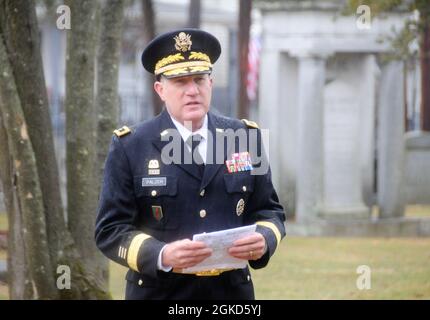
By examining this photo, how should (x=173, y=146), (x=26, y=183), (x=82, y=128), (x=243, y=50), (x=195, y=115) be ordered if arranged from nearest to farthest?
(x=195, y=115), (x=173, y=146), (x=26, y=183), (x=82, y=128), (x=243, y=50)

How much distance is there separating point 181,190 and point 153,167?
0.15 metres

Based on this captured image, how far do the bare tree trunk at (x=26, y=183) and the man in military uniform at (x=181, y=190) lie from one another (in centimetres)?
339

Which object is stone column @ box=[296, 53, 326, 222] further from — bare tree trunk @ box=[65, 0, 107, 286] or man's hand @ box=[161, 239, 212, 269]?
man's hand @ box=[161, 239, 212, 269]

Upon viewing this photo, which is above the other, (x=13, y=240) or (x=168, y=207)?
(x=168, y=207)

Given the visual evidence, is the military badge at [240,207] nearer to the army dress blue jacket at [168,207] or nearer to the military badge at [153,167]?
the army dress blue jacket at [168,207]

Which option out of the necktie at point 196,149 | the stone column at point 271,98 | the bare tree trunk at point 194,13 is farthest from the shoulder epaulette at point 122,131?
the bare tree trunk at point 194,13

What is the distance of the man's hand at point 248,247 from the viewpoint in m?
4.43

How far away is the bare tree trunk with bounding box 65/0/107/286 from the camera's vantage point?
9.21 metres

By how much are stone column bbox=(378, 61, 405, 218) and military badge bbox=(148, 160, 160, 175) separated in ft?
44.0

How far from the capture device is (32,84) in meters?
8.34

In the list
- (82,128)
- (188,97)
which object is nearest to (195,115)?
(188,97)

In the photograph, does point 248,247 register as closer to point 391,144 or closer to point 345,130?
point 345,130

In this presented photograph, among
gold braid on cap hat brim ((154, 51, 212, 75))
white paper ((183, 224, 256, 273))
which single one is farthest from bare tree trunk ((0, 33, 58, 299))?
white paper ((183, 224, 256, 273))
